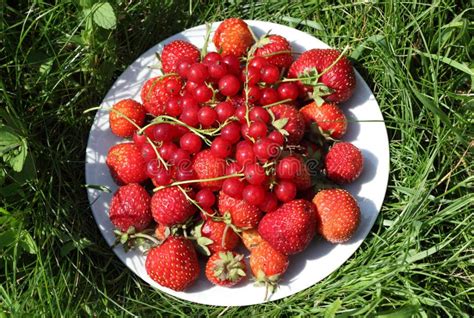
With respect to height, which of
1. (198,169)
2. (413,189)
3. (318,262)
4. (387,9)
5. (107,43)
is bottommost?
(318,262)

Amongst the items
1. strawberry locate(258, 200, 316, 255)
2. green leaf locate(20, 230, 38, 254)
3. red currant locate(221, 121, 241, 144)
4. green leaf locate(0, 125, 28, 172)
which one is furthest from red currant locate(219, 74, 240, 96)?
green leaf locate(20, 230, 38, 254)

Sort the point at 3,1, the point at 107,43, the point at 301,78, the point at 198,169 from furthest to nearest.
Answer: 1. the point at 107,43
2. the point at 3,1
3. the point at 301,78
4. the point at 198,169

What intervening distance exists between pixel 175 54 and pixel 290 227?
61 centimetres

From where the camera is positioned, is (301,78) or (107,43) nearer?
(301,78)

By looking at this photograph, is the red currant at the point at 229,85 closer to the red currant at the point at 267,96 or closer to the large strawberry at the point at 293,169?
the red currant at the point at 267,96

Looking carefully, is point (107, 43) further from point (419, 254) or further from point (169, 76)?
point (419, 254)

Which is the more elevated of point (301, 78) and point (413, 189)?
point (301, 78)

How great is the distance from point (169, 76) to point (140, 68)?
0.19 metres

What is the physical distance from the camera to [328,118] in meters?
1.57

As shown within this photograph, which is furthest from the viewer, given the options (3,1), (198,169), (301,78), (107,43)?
(107,43)

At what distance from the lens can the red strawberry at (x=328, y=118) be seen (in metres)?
1.57

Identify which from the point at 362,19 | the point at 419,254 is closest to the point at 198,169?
the point at 419,254

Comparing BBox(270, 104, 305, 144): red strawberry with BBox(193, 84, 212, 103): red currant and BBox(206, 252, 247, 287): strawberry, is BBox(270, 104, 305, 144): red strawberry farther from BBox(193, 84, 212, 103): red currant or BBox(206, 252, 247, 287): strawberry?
BBox(206, 252, 247, 287): strawberry

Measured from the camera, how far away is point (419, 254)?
1.54 metres
